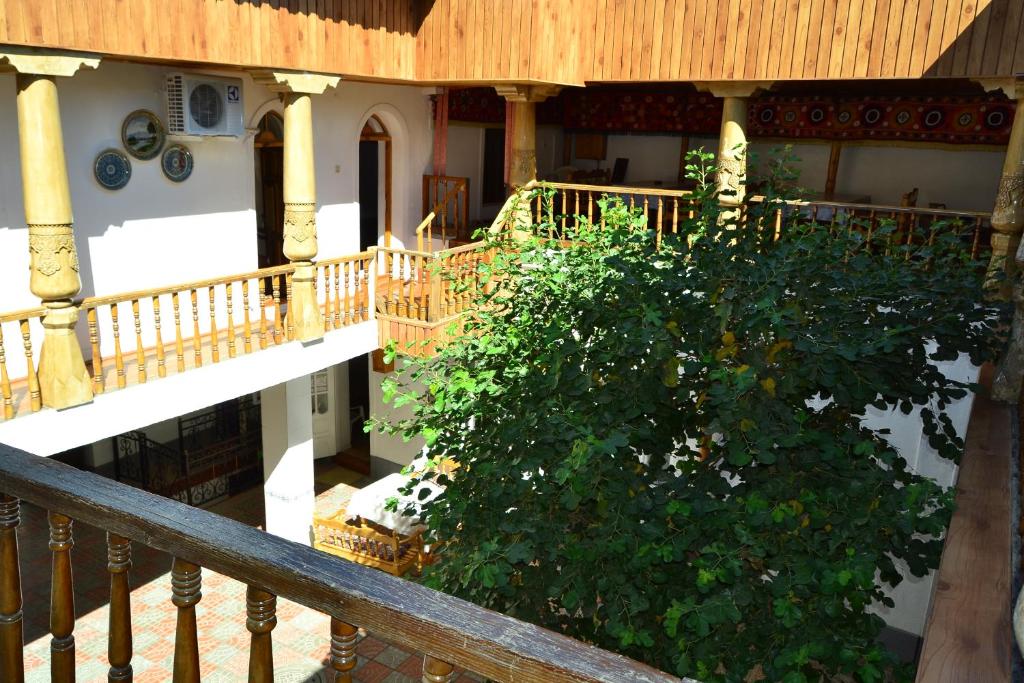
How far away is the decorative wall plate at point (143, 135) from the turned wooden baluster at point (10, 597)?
8.25 metres

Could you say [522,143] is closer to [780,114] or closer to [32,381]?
[780,114]

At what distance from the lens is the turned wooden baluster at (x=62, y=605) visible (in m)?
1.62

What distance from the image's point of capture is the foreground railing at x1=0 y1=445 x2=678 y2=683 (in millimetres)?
1161

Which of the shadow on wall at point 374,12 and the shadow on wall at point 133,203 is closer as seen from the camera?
the shadow on wall at point 133,203

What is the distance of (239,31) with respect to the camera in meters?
7.81

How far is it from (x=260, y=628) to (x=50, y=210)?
20.5 ft

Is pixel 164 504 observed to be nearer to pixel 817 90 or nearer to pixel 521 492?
pixel 521 492

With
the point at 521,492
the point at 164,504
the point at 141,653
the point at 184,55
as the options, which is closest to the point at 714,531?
the point at 521,492

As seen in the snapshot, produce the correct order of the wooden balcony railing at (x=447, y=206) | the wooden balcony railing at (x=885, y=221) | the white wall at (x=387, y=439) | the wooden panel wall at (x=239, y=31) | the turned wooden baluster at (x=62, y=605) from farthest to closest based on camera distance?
the white wall at (x=387, y=439) → the wooden balcony railing at (x=447, y=206) → the wooden panel wall at (x=239, y=31) → the wooden balcony railing at (x=885, y=221) → the turned wooden baluster at (x=62, y=605)

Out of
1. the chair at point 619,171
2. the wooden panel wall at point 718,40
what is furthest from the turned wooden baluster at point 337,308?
the chair at point 619,171

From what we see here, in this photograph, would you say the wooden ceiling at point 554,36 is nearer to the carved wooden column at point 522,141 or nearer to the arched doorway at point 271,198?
the carved wooden column at point 522,141

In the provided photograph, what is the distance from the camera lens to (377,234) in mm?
13781

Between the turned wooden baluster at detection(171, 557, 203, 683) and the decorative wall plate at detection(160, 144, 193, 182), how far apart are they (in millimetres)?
8881

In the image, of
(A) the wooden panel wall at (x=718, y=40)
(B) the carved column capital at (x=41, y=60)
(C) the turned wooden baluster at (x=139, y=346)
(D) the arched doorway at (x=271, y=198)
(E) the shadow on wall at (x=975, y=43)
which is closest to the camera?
(B) the carved column capital at (x=41, y=60)
